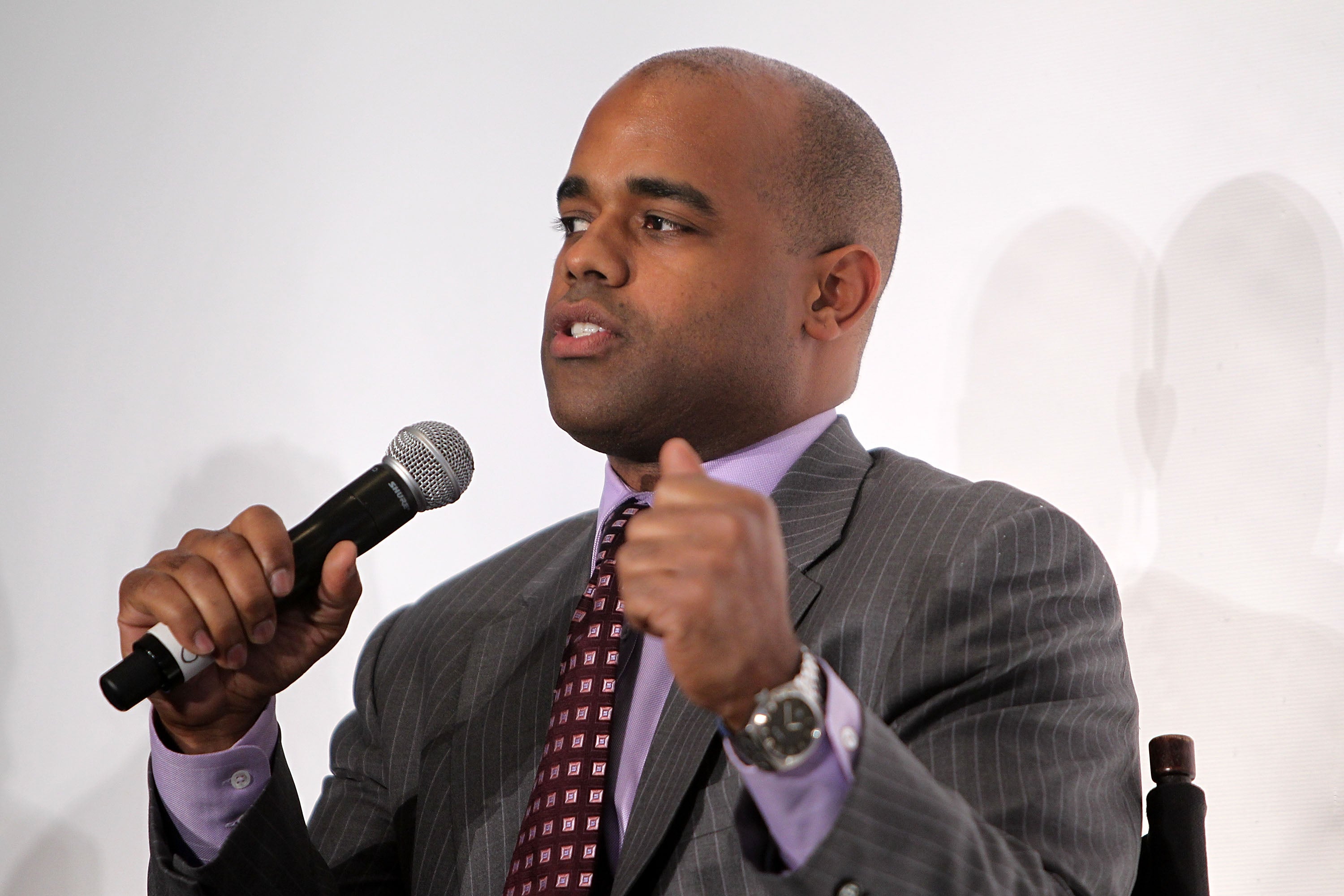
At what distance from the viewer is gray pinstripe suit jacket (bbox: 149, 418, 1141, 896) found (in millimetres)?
1157

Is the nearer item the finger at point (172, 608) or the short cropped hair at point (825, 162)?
the finger at point (172, 608)

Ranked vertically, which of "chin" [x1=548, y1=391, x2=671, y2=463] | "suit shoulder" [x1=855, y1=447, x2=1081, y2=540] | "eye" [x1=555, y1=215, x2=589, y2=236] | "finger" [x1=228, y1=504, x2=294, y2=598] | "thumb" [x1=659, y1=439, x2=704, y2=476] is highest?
"eye" [x1=555, y1=215, x2=589, y2=236]

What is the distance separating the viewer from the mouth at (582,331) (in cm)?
174

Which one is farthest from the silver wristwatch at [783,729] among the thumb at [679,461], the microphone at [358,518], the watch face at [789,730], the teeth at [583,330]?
the teeth at [583,330]

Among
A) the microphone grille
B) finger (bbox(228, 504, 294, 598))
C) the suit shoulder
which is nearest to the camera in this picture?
finger (bbox(228, 504, 294, 598))

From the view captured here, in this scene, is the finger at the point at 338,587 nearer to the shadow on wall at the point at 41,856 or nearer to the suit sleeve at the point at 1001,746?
the suit sleeve at the point at 1001,746

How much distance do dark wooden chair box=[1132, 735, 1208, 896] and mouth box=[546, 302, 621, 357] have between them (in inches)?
35.3

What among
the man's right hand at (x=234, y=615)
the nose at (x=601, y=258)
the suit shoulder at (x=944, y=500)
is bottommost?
the man's right hand at (x=234, y=615)

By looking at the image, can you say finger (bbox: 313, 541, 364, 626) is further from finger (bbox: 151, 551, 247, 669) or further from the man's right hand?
finger (bbox: 151, 551, 247, 669)

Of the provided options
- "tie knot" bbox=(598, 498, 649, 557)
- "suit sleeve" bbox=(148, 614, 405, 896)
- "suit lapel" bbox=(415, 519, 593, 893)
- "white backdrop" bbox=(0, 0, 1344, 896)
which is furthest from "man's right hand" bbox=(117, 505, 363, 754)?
"white backdrop" bbox=(0, 0, 1344, 896)

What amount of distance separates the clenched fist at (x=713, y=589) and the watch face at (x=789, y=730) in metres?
0.02

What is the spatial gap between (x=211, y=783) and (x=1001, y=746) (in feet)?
3.10

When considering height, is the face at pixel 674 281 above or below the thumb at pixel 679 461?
above

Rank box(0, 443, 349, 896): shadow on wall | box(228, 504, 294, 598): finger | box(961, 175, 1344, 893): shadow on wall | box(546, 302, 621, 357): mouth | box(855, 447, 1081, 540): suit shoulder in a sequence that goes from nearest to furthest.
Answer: box(228, 504, 294, 598): finger
box(855, 447, 1081, 540): suit shoulder
box(546, 302, 621, 357): mouth
box(961, 175, 1344, 893): shadow on wall
box(0, 443, 349, 896): shadow on wall
